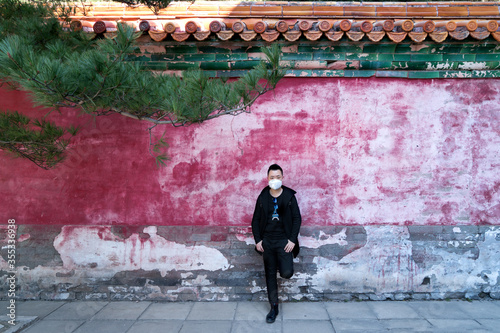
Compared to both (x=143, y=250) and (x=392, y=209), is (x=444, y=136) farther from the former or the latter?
(x=143, y=250)

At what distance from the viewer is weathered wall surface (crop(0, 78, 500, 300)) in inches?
154

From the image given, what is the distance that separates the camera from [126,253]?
403 centimetres

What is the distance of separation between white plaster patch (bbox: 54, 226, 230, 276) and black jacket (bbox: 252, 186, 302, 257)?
669 mm

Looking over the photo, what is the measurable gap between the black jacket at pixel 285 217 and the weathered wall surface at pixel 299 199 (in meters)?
0.38

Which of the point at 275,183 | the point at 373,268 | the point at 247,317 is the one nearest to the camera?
the point at 275,183

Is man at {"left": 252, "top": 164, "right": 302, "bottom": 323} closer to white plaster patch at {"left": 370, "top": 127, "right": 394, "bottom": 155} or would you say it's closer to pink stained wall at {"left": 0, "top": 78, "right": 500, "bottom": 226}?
pink stained wall at {"left": 0, "top": 78, "right": 500, "bottom": 226}

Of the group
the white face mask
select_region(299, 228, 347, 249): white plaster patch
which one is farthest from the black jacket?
select_region(299, 228, 347, 249): white plaster patch

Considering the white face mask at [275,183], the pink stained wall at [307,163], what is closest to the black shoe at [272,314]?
the pink stained wall at [307,163]

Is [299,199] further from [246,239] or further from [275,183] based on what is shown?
[246,239]

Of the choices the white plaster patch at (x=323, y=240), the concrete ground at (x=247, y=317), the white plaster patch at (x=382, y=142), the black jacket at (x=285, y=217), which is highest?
the white plaster patch at (x=382, y=142)

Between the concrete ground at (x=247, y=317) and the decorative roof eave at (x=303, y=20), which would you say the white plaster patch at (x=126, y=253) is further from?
the decorative roof eave at (x=303, y=20)

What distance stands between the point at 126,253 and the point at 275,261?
5.74 feet

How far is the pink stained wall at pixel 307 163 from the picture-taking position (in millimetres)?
3920

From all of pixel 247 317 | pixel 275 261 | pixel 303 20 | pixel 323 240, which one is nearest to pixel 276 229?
pixel 275 261
